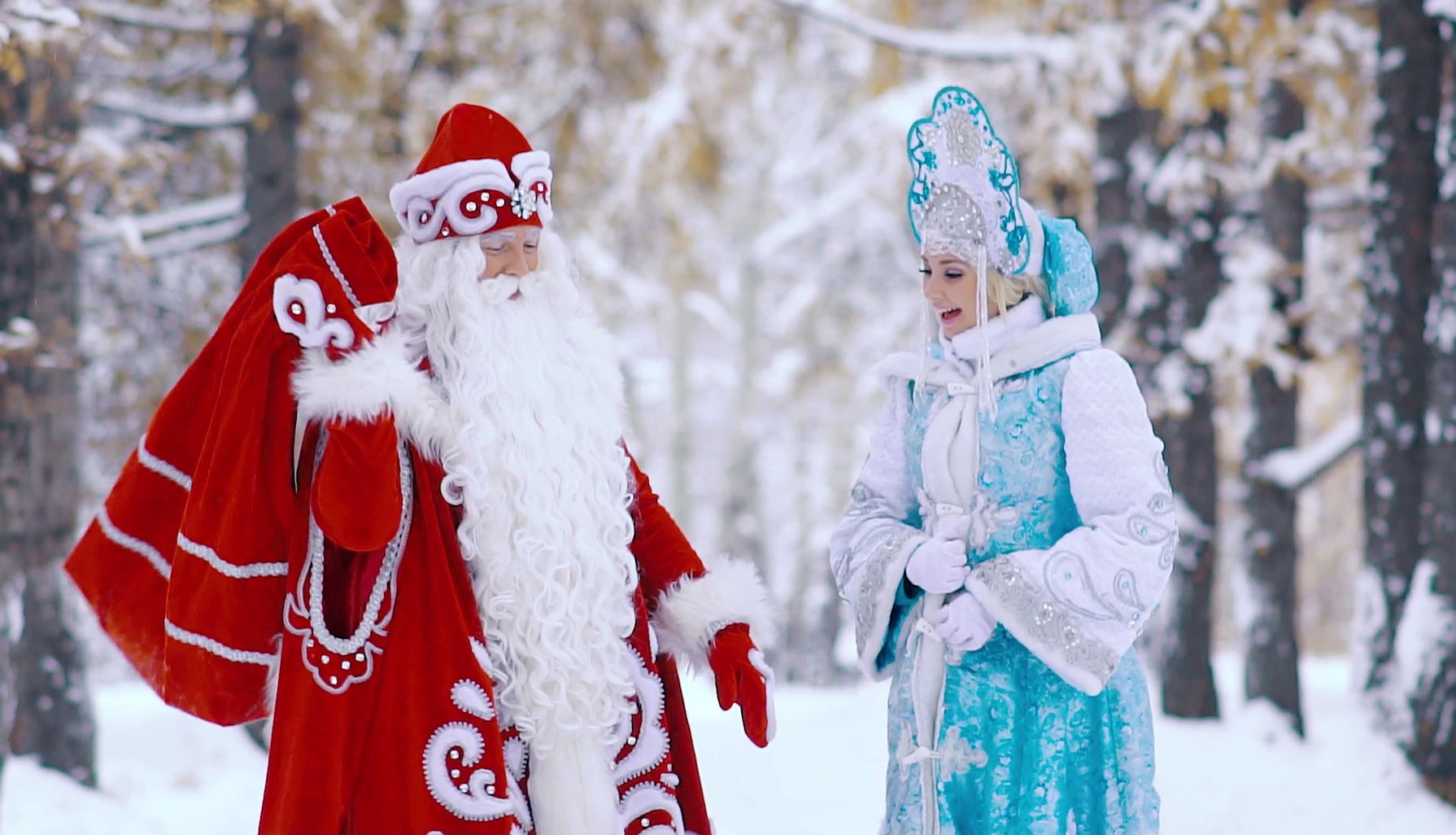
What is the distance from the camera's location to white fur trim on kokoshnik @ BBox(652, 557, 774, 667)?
3.29 meters

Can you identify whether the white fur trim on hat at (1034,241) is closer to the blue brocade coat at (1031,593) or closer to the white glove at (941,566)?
the blue brocade coat at (1031,593)

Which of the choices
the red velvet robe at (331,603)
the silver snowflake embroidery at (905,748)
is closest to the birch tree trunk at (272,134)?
the red velvet robe at (331,603)

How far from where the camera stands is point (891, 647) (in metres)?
3.35

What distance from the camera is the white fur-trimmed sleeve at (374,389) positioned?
9.13ft

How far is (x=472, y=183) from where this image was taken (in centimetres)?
315

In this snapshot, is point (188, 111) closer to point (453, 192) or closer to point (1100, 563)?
point (453, 192)

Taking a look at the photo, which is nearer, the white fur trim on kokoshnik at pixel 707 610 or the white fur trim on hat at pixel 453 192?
the white fur trim on hat at pixel 453 192

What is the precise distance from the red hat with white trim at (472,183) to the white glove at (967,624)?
1326mm

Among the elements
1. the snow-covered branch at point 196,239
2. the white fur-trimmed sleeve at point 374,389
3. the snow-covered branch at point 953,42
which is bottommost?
the white fur-trimmed sleeve at point 374,389

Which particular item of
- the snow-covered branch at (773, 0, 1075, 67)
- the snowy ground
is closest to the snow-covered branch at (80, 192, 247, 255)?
the snowy ground

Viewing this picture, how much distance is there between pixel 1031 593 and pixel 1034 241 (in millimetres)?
802

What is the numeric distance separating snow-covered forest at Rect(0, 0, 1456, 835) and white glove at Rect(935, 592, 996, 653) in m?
3.23

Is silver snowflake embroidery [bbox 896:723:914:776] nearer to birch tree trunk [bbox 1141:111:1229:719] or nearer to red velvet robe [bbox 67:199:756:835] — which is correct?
red velvet robe [bbox 67:199:756:835]

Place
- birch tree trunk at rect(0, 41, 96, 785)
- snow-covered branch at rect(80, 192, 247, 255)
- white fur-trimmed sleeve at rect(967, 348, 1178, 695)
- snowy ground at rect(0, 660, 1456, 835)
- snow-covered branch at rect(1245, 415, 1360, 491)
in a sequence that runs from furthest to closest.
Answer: snow-covered branch at rect(1245, 415, 1360, 491) → snow-covered branch at rect(80, 192, 247, 255) → birch tree trunk at rect(0, 41, 96, 785) → snowy ground at rect(0, 660, 1456, 835) → white fur-trimmed sleeve at rect(967, 348, 1178, 695)
